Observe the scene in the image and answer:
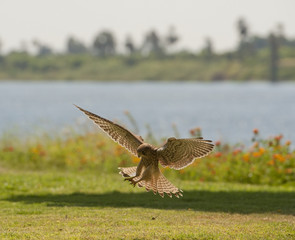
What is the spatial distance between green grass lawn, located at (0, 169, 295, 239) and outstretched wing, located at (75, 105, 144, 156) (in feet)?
3.97

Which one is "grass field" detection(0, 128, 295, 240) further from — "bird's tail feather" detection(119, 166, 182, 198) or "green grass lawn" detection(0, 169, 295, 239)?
"bird's tail feather" detection(119, 166, 182, 198)

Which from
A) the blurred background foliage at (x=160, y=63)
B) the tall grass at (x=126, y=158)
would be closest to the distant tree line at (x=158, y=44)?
the blurred background foliage at (x=160, y=63)

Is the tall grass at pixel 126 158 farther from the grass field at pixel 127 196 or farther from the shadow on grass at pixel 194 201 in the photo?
the shadow on grass at pixel 194 201

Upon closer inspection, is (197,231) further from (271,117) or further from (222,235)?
(271,117)

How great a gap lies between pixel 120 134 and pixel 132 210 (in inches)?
95.4

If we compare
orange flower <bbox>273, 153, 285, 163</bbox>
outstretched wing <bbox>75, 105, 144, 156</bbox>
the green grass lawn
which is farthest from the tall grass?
outstretched wing <bbox>75, 105, 144, 156</bbox>

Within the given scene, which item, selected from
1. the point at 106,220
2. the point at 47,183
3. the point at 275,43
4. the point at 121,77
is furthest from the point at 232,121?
the point at 121,77

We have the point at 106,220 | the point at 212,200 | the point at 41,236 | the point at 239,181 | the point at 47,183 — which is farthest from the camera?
the point at 239,181

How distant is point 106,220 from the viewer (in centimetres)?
928

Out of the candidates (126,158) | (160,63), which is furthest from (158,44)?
(126,158)

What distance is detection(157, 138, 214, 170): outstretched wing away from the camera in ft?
26.9

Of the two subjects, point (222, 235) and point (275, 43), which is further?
point (275, 43)

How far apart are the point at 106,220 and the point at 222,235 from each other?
207 centimetres

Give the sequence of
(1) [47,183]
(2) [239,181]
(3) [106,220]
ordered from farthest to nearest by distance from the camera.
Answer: (2) [239,181] → (1) [47,183] → (3) [106,220]
